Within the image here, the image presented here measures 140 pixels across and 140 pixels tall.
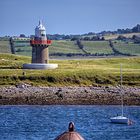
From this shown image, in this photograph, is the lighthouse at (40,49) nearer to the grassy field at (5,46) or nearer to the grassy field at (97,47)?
the grassy field at (5,46)

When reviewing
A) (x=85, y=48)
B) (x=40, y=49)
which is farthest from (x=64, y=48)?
(x=40, y=49)

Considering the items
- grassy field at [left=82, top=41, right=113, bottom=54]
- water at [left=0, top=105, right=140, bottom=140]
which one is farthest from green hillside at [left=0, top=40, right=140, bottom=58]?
water at [left=0, top=105, right=140, bottom=140]

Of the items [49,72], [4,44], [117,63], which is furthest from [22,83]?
[4,44]

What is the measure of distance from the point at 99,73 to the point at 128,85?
12.4 feet

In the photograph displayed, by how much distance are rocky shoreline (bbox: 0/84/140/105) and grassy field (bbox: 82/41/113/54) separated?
301ft

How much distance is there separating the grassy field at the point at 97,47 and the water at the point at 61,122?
98601 mm

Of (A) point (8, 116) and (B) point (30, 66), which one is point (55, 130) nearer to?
(A) point (8, 116)

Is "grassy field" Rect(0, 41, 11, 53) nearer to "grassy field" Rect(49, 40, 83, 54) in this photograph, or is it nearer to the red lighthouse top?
"grassy field" Rect(49, 40, 83, 54)

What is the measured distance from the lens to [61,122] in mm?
64438

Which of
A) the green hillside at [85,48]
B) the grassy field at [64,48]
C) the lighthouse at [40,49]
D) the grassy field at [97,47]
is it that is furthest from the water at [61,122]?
the grassy field at [64,48]

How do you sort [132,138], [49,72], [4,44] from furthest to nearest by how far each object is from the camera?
[4,44]
[49,72]
[132,138]

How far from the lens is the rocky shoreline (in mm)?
79000

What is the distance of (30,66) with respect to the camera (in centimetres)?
9056

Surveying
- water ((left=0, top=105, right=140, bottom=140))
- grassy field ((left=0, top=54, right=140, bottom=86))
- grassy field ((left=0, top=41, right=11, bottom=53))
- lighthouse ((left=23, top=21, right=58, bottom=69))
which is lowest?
water ((left=0, top=105, right=140, bottom=140))
